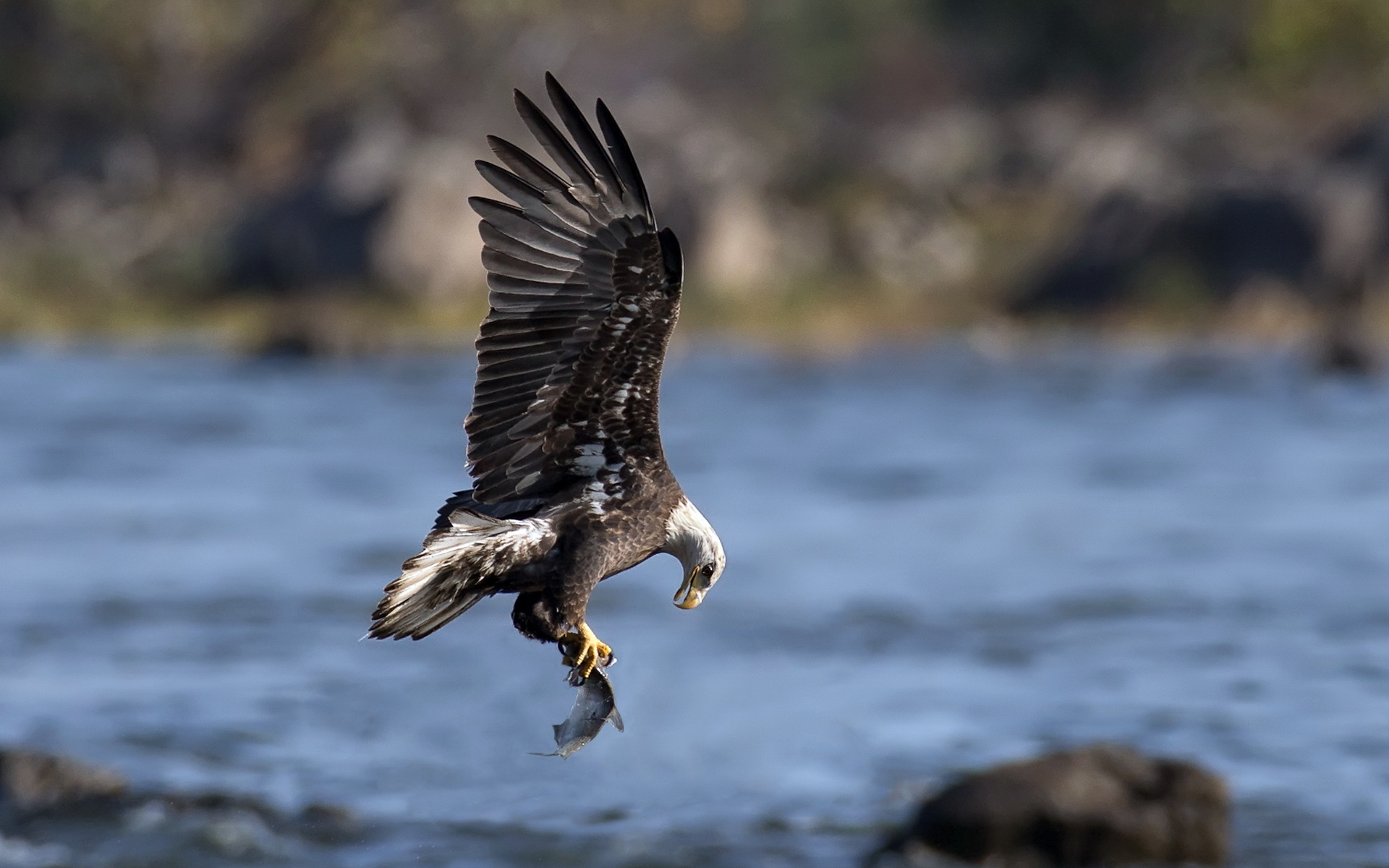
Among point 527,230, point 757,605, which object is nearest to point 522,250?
point 527,230

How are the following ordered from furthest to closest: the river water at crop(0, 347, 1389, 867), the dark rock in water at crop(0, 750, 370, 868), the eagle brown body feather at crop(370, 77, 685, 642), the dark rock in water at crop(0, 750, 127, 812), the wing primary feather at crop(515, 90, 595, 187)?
the river water at crop(0, 347, 1389, 867), the dark rock in water at crop(0, 750, 127, 812), the dark rock in water at crop(0, 750, 370, 868), the eagle brown body feather at crop(370, 77, 685, 642), the wing primary feather at crop(515, 90, 595, 187)

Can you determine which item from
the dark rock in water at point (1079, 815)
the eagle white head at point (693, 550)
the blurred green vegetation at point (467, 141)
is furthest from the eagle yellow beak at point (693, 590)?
the blurred green vegetation at point (467, 141)

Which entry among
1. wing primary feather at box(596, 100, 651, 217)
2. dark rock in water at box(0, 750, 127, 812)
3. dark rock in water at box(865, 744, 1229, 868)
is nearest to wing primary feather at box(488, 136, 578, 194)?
wing primary feather at box(596, 100, 651, 217)

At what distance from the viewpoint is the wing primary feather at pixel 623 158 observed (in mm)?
7800

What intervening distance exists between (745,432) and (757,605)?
10.5 m

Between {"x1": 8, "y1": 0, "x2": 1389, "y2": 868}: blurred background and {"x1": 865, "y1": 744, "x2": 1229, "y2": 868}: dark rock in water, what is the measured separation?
5.33ft

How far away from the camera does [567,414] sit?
28.5ft

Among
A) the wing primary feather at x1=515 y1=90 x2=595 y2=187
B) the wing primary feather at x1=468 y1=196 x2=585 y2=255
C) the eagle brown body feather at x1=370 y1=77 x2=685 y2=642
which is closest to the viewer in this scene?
the wing primary feather at x1=515 y1=90 x2=595 y2=187

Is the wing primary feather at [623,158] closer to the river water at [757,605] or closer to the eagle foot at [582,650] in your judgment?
the eagle foot at [582,650]

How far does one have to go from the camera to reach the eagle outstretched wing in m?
8.41

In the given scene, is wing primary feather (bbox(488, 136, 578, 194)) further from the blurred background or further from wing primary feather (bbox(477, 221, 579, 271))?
the blurred background

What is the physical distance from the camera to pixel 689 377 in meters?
40.2

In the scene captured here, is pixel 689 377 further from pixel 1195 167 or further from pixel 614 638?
pixel 1195 167

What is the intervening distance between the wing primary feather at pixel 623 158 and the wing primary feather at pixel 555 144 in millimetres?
144
